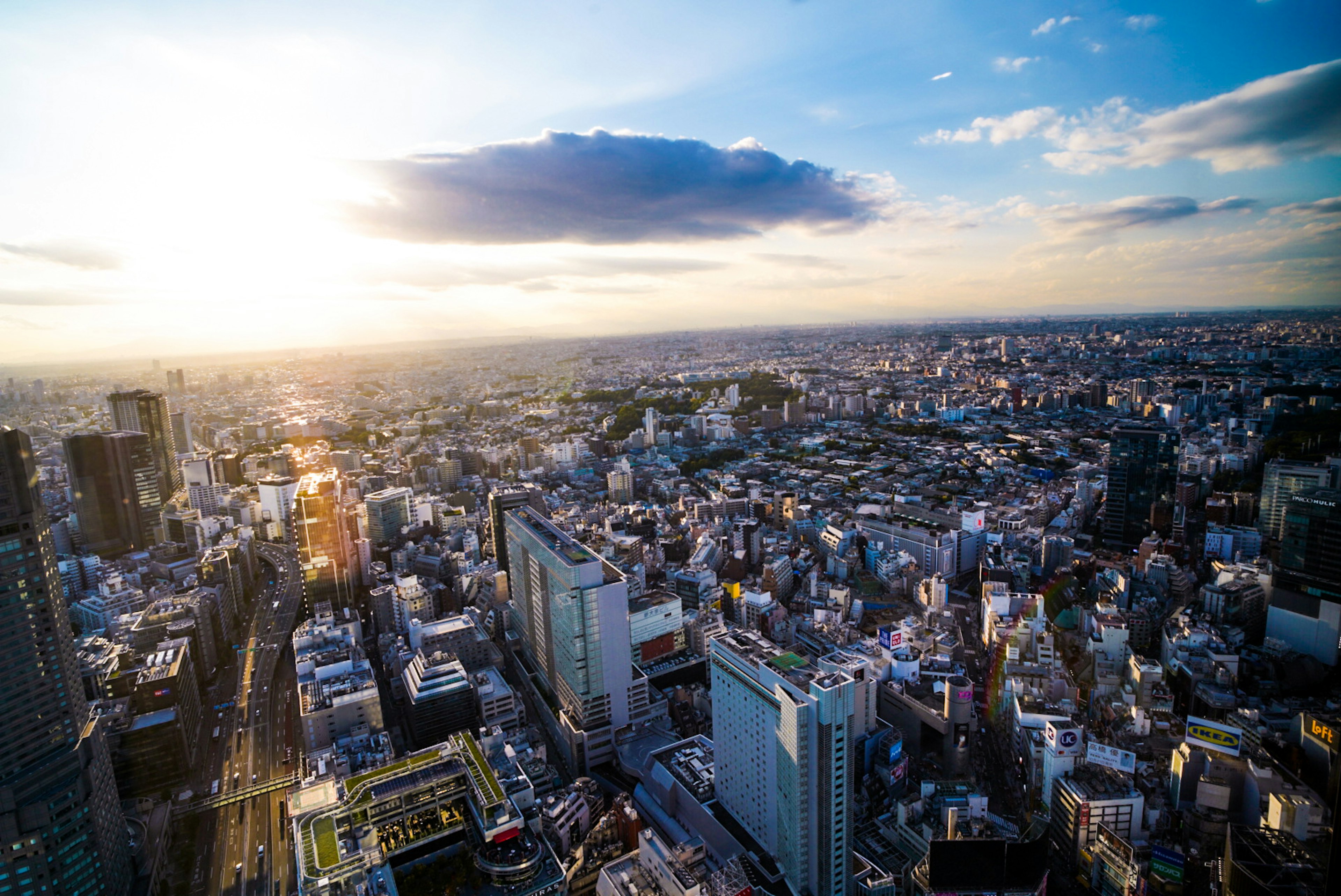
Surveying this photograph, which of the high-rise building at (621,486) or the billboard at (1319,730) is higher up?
the billboard at (1319,730)

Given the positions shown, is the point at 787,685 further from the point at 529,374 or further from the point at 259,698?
the point at 529,374

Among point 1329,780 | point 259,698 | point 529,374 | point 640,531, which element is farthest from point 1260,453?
point 529,374

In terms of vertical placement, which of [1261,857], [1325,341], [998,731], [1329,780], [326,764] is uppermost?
[1325,341]

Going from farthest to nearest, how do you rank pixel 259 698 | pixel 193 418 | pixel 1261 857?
pixel 193 418 → pixel 259 698 → pixel 1261 857

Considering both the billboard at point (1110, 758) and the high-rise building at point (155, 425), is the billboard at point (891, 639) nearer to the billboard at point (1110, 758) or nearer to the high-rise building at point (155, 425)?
the billboard at point (1110, 758)

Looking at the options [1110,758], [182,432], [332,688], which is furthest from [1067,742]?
[182,432]

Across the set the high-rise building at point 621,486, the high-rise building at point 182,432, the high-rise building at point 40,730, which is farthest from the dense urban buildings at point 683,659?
the high-rise building at point 621,486
